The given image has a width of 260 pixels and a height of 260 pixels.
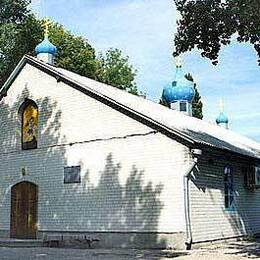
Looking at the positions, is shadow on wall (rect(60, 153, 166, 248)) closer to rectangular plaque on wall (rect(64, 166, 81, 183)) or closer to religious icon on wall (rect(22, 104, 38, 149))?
rectangular plaque on wall (rect(64, 166, 81, 183))

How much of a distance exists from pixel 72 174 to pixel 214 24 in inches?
344

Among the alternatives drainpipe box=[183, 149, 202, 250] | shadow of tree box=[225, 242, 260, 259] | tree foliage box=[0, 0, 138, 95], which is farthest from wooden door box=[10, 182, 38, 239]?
tree foliage box=[0, 0, 138, 95]

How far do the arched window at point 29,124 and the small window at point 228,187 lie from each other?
7.39 metres

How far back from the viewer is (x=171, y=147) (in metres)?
17.6

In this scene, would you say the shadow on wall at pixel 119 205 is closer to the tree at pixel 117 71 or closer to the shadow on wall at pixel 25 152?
the shadow on wall at pixel 25 152

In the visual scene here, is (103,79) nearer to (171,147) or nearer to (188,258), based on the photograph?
(171,147)

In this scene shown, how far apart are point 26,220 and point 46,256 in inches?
259

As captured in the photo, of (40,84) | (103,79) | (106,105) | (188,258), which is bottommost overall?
(188,258)

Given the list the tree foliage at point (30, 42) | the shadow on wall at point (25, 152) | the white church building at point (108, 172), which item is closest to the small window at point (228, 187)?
the white church building at point (108, 172)

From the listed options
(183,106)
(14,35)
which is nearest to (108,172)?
(183,106)

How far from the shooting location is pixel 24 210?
21391 millimetres

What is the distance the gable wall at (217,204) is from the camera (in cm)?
1773

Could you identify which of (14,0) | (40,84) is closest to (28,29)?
(14,0)

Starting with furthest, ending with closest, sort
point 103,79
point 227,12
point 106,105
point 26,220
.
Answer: point 103,79 → point 26,220 → point 106,105 → point 227,12
